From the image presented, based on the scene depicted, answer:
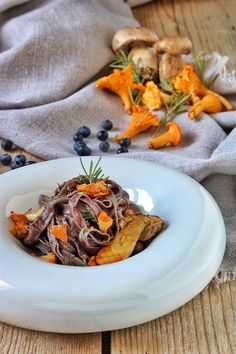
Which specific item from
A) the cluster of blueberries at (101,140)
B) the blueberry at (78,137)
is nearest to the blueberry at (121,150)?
the cluster of blueberries at (101,140)

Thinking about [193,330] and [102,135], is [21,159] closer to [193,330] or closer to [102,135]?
[102,135]

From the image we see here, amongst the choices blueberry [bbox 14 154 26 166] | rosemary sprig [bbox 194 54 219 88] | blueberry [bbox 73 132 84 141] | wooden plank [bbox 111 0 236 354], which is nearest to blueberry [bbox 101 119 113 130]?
blueberry [bbox 73 132 84 141]

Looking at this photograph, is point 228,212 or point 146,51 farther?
point 146,51

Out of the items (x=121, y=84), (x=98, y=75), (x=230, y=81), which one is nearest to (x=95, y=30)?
(x=98, y=75)

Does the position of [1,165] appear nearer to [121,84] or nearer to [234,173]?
[121,84]

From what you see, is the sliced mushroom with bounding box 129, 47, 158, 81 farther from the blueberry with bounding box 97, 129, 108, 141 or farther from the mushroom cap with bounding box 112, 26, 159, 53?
the blueberry with bounding box 97, 129, 108, 141

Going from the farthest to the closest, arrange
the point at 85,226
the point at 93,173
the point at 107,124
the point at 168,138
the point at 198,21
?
the point at 198,21 < the point at 107,124 < the point at 168,138 < the point at 93,173 < the point at 85,226

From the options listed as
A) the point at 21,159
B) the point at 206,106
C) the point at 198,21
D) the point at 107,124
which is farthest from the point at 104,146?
the point at 198,21
